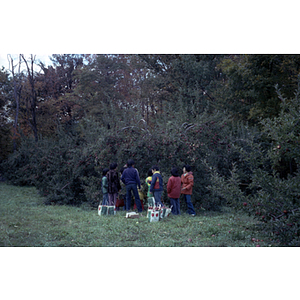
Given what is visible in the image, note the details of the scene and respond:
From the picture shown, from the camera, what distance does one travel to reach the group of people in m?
8.34

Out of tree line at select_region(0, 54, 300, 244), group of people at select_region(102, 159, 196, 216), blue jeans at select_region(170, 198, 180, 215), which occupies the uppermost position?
tree line at select_region(0, 54, 300, 244)

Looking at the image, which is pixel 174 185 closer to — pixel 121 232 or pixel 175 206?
pixel 175 206

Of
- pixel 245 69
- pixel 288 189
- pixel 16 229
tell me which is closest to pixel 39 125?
pixel 245 69

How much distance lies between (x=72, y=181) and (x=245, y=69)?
10.4 m

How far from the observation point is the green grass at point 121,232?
5770 millimetres

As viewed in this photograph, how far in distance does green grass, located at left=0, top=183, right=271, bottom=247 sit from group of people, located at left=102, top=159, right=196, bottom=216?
73 cm

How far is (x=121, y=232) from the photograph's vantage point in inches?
256

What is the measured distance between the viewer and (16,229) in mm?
6855

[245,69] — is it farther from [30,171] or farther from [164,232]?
[30,171]

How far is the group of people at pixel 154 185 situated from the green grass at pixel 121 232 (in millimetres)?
726

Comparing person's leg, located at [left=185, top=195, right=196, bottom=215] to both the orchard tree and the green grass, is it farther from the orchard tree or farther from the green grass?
the orchard tree

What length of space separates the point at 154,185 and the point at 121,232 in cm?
205

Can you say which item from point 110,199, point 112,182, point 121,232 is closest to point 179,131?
point 112,182

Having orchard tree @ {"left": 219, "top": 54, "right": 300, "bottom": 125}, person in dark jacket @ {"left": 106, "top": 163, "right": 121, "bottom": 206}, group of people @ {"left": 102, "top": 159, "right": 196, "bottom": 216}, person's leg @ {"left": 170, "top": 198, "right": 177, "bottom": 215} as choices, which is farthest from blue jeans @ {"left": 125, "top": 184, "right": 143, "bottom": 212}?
orchard tree @ {"left": 219, "top": 54, "right": 300, "bottom": 125}
